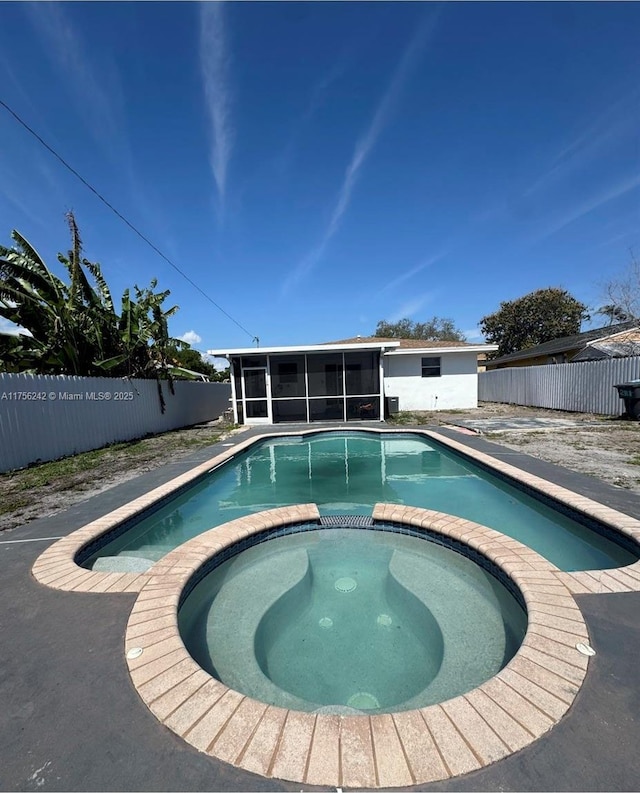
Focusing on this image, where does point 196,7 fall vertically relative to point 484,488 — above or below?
above

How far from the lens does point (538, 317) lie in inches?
1324

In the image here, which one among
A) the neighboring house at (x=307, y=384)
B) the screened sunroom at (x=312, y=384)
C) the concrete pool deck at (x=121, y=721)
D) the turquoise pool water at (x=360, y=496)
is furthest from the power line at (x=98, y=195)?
the concrete pool deck at (x=121, y=721)

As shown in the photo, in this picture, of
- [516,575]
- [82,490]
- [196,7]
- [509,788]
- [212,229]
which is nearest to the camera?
[509,788]

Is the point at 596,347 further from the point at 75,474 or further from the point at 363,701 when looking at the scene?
the point at 75,474

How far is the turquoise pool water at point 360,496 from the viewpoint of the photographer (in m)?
3.76

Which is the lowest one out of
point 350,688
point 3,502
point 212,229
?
point 350,688

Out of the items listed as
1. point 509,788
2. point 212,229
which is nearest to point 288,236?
point 212,229

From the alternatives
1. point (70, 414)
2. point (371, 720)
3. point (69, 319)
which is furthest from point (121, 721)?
point (69, 319)

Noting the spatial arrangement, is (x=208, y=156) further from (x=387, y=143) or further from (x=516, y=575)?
(x=516, y=575)

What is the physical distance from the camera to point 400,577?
11.4 feet

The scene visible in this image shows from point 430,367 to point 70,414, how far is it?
13554 millimetres

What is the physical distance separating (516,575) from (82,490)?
604cm

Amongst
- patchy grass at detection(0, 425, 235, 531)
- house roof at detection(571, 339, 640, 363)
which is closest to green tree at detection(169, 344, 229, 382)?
patchy grass at detection(0, 425, 235, 531)

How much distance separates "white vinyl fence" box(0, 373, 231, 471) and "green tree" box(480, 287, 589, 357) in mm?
32223
